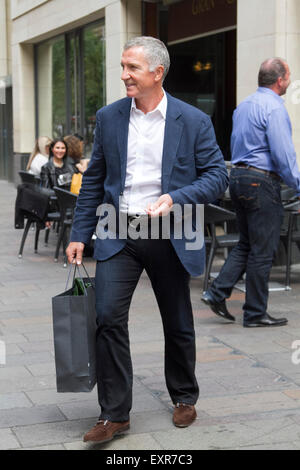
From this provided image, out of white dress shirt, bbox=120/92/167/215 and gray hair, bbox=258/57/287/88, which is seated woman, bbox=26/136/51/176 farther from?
white dress shirt, bbox=120/92/167/215

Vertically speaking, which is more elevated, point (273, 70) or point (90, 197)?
point (273, 70)

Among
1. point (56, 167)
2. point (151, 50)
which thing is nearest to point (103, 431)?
point (151, 50)

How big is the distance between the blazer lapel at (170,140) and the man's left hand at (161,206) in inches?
6.2

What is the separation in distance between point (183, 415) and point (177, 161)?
129 centimetres

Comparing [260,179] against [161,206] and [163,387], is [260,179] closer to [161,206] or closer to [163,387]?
[163,387]

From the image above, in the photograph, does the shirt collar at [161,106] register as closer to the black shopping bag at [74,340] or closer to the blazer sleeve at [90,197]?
the blazer sleeve at [90,197]

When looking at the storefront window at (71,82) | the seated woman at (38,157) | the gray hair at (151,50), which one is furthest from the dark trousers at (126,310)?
the storefront window at (71,82)

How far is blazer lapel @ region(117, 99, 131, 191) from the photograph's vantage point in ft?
13.3

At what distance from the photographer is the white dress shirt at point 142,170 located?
405cm

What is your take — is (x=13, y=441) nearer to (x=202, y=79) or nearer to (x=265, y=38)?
(x=265, y=38)

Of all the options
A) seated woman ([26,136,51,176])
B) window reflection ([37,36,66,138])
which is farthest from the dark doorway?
window reflection ([37,36,66,138])

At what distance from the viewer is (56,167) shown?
36.7ft

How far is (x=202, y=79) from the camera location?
43.4 feet
